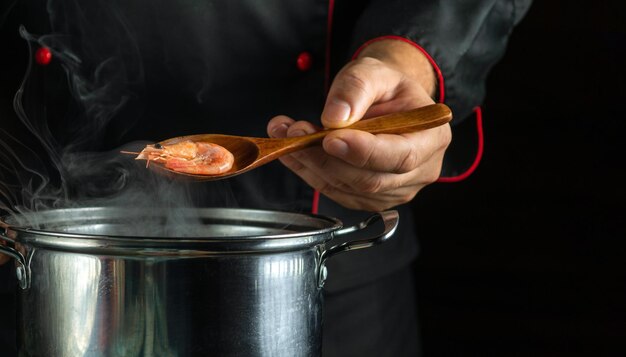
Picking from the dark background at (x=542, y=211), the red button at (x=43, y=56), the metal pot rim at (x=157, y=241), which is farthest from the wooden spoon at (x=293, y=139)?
the dark background at (x=542, y=211)

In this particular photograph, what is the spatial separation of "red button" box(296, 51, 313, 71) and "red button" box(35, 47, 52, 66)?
0.38 meters

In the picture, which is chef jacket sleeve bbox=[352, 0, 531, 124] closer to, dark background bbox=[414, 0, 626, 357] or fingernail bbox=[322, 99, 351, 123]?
fingernail bbox=[322, 99, 351, 123]

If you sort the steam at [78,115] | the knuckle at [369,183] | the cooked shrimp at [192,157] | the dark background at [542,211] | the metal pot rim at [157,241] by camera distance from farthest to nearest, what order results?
the dark background at [542,211] < the steam at [78,115] < the knuckle at [369,183] < the cooked shrimp at [192,157] < the metal pot rim at [157,241]

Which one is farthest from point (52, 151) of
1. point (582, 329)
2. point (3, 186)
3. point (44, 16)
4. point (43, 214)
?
point (582, 329)

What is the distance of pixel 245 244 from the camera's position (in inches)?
25.7

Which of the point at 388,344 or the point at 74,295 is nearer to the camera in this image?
the point at 74,295

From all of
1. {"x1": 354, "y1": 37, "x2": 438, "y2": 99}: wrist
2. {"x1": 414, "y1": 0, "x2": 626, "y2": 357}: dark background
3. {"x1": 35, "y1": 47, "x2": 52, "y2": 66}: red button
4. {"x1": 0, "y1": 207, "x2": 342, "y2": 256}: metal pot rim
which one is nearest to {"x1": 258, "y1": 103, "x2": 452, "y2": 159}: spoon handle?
{"x1": 0, "y1": 207, "x2": 342, "y2": 256}: metal pot rim

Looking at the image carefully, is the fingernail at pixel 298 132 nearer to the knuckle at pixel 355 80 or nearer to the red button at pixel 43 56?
the knuckle at pixel 355 80

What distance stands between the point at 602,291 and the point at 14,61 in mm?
1896

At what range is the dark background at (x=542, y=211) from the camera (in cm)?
224

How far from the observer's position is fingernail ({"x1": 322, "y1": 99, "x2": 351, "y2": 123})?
86 cm

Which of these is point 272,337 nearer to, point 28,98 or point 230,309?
point 230,309

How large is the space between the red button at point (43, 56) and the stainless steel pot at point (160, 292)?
0.45 metres

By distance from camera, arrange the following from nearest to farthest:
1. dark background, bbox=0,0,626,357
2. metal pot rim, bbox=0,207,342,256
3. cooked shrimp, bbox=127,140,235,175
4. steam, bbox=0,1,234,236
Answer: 1. metal pot rim, bbox=0,207,342,256
2. cooked shrimp, bbox=127,140,235,175
3. steam, bbox=0,1,234,236
4. dark background, bbox=0,0,626,357
